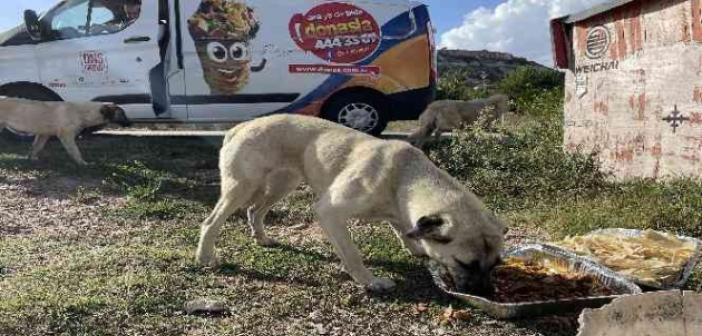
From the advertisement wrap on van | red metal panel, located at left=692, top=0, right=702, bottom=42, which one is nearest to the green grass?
red metal panel, located at left=692, top=0, right=702, bottom=42

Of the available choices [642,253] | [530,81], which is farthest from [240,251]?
[530,81]

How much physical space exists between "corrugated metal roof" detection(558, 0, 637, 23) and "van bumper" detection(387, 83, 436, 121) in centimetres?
314

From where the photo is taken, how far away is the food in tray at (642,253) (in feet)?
14.2

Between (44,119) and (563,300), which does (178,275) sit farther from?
(44,119)

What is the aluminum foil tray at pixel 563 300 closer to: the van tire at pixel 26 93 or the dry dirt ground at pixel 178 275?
the dry dirt ground at pixel 178 275

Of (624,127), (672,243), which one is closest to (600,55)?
(624,127)

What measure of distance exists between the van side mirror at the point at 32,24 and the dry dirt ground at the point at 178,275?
393 centimetres

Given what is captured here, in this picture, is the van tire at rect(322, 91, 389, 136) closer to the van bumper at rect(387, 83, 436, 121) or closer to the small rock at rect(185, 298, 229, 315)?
the van bumper at rect(387, 83, 436, 121)

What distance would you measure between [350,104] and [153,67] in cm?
310

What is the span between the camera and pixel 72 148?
970cm

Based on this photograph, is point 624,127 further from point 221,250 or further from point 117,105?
point 117,105

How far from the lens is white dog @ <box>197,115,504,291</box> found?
4.05 m

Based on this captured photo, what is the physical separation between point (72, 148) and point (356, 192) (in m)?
6.41

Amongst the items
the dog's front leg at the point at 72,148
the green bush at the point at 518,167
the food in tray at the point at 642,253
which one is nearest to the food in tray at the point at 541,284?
the food in tray at the point at 642,253
